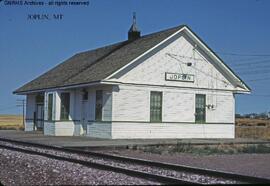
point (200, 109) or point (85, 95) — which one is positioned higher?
point (85, 95)

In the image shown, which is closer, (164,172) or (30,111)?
(164,172)

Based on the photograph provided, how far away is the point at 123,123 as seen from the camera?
1153 inches

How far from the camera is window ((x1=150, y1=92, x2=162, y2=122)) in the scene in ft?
100

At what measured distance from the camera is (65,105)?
33.9 metres

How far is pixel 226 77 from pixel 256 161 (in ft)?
55.6

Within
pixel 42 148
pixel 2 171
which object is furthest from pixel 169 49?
pixel 2 171

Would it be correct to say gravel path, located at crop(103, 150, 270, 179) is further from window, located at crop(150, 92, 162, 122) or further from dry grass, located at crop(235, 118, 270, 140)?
dry grass, located at crop(235, 118, 270, 140)

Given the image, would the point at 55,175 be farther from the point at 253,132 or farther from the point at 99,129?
the point at 253,132

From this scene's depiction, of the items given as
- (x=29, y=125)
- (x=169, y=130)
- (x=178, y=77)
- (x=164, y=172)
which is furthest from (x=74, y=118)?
(x=164, y=172)

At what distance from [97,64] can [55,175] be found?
21.7 meters

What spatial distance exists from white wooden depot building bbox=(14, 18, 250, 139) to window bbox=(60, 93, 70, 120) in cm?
2

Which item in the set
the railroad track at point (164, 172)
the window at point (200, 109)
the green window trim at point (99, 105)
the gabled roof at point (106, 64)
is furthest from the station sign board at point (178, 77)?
the railroad track at point (164, 172)

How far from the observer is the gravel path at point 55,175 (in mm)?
11414

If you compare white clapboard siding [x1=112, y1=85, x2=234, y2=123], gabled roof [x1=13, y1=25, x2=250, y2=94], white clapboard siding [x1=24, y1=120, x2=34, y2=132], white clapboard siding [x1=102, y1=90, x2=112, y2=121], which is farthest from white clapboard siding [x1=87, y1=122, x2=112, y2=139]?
white clapboard siding [x1=24, y1=120, x2=34, y2=132]
